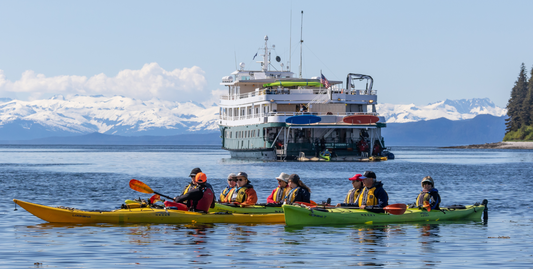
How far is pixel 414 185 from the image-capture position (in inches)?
1612

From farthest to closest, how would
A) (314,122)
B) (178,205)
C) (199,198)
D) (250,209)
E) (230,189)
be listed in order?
(314,122)
(230,189)
(250,209)
(178,205)
(199,198)

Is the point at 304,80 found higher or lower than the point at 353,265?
higher

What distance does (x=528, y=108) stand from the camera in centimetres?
16500

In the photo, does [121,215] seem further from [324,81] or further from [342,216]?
[324,81]

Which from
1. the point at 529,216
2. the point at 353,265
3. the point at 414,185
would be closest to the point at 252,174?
the point at 414,185

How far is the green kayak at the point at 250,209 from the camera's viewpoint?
76.1 feet

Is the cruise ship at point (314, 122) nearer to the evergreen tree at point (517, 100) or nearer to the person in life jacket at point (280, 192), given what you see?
the person in life jacket at point (280, 192)

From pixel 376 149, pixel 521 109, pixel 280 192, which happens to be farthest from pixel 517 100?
pixel 280 192

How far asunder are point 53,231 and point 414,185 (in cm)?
2524

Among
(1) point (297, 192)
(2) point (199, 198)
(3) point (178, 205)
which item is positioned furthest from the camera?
(1) point (297, 192)

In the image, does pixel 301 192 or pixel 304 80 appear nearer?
pixel 301 192

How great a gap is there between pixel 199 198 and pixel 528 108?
156m

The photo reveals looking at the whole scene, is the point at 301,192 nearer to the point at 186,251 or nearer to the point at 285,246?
the point at 285,246

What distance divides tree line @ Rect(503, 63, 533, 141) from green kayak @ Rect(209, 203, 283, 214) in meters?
151
